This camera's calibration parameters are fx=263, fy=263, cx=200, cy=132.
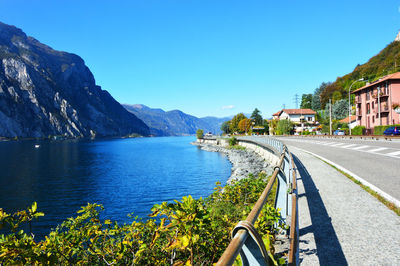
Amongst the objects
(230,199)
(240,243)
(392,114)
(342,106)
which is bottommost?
(230,199)

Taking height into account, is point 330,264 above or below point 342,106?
below

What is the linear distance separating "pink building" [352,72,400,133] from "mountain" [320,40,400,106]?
32.0 meters

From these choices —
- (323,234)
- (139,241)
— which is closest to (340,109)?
(323,234)

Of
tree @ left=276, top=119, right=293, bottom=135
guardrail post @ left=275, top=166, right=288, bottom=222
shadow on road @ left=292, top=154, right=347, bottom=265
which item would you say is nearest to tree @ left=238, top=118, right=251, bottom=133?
tree @ left=276, top=119, right=293, bottom=135

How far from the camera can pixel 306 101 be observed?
444 ft

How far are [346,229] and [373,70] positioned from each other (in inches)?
4394

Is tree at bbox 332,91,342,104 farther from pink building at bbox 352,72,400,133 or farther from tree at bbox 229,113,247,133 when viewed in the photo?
tree at bbox 229,113,247,133

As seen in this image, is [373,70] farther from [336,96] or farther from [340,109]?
[340,109]

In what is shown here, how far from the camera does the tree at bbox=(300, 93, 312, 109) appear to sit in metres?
133

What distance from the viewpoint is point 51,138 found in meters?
192

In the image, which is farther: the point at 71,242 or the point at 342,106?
the point at 342,106

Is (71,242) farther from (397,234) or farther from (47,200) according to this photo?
(47,200)

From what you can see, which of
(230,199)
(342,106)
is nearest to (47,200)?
(230,199)

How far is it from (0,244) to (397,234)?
6.09 meters
